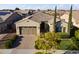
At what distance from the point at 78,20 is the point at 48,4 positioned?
16.7 inches

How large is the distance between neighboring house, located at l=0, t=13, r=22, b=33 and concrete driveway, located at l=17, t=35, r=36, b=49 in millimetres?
223

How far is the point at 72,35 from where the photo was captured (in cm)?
346

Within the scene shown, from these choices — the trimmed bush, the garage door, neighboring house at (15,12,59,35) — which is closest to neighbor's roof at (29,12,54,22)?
neighboring house at (15,12,59,35)

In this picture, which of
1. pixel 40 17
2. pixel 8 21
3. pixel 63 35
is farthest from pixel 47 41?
pixel 8 21

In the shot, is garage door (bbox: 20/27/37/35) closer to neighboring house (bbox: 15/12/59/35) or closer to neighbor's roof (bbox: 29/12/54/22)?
neighboring house (bbox: 15/12/59/35)

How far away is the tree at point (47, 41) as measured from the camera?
11.5ft

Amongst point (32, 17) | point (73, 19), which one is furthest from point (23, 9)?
point (73, 19)

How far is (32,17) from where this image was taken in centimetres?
348

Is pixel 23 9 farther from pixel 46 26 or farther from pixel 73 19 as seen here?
pixel 73 19

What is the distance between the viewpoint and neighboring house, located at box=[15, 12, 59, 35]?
11.4ft

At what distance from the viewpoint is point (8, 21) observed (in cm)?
348

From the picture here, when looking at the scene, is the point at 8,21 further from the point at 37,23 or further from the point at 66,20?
the point at 66,20

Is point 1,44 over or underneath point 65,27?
underneath
